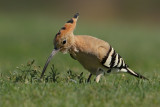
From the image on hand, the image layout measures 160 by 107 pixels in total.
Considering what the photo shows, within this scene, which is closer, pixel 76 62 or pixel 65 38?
pixel 65 38

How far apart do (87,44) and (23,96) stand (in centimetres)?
124

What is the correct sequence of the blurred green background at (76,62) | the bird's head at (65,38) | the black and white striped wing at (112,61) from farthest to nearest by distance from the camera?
the black and white striped wing at (112,61)
the bird's head at (65,38)
the blurred green background at (76,62)

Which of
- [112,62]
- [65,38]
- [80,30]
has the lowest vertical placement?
[112,62]

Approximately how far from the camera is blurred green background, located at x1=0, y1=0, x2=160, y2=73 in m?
8.55

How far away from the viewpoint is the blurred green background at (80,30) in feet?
28.0

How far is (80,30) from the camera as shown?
14859mm

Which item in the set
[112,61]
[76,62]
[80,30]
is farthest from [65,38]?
[80,30]

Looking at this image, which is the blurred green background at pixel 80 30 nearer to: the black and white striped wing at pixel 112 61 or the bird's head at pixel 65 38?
the black and white striped wing at pixel 112 61

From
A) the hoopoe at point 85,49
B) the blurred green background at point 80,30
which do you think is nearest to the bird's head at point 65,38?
the hoopoe at point 85,49

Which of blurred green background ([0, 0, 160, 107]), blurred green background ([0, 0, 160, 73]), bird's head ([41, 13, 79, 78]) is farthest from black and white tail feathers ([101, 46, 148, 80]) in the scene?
blurred green background ([0, 0, 160, 73])

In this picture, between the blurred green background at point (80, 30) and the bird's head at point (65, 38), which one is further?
the blurred green background at point (80, 30)

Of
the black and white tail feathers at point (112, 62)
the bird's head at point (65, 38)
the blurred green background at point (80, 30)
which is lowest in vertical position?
the black and white tail feathers at point (112, 62)

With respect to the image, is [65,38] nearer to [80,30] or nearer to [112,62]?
[112,62]

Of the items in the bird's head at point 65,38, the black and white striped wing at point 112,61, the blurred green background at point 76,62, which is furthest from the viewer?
the black and white striped wing at point 112,61
